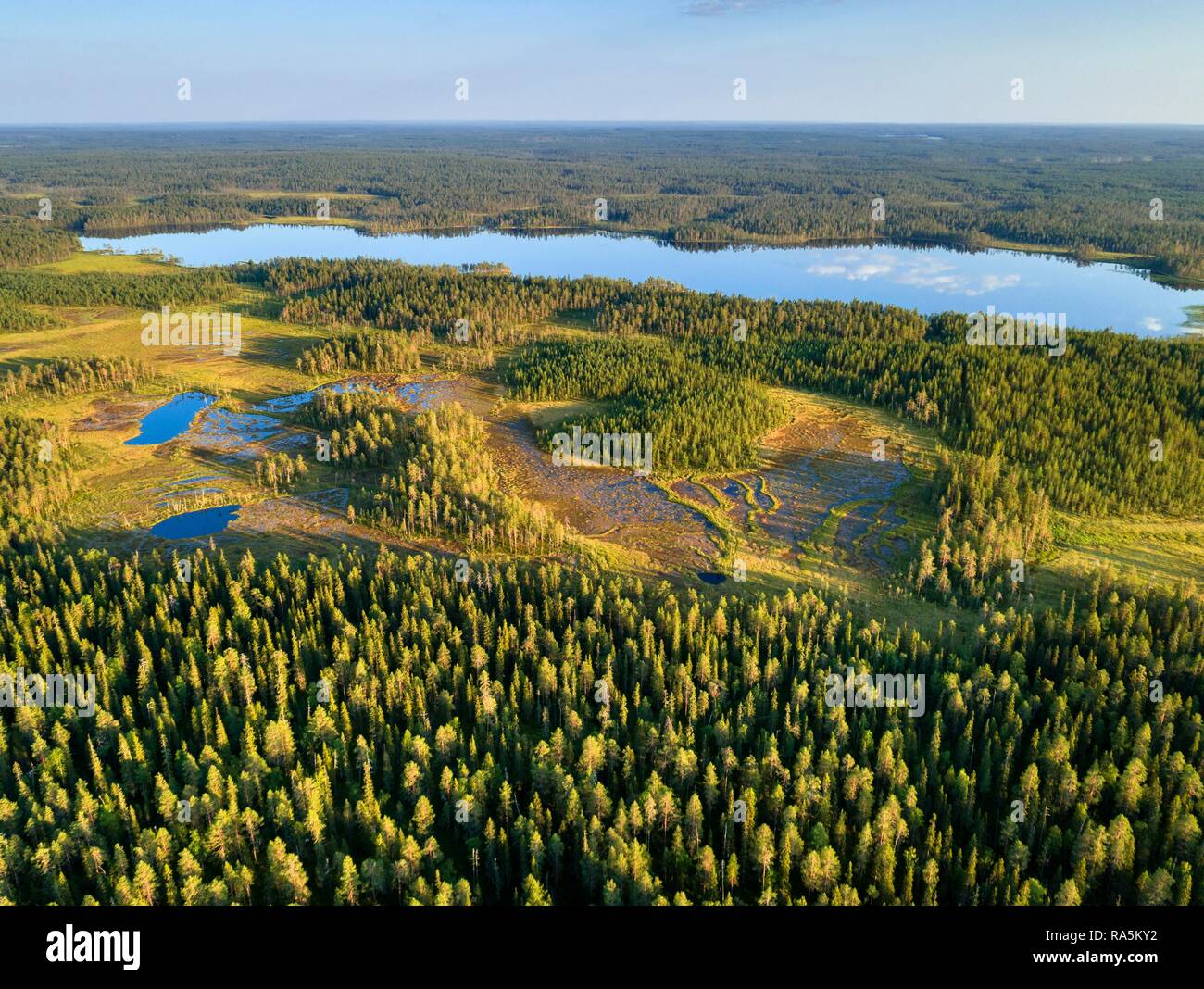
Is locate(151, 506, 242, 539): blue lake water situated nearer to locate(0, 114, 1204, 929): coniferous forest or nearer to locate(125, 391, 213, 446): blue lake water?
locate(0, 114, 1204, 929): coniferous forest

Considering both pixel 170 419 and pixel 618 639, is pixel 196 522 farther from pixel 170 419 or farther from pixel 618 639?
pixel 618 639

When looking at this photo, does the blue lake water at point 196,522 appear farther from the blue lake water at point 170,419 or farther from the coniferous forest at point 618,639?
the blue lake water at point 170,419

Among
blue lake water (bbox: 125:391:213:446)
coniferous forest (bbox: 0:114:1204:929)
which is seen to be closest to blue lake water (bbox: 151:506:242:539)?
coniferous forest (bbox: 0:114:1204:929)

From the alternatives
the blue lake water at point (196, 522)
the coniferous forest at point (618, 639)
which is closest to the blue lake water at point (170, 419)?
the coniferous forest at point (618, 639)

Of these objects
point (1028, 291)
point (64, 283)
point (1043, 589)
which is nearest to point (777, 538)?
point (1043, 589)

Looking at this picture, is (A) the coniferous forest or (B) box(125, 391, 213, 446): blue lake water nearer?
(A) the coniferous forest

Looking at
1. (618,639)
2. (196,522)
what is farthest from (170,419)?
(618,639)
